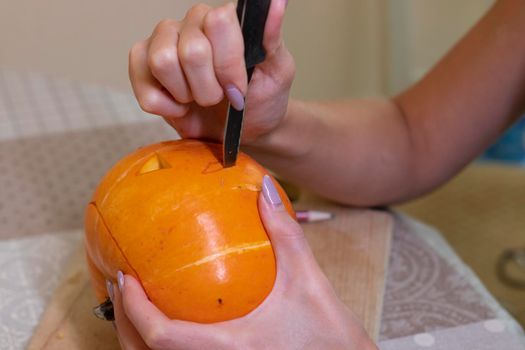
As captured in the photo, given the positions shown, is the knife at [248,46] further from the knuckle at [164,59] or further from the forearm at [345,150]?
the forearm at [345,150]

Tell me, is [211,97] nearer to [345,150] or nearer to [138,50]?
[138,50]

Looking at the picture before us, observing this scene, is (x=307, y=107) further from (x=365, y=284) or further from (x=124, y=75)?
(x=124, y=75)

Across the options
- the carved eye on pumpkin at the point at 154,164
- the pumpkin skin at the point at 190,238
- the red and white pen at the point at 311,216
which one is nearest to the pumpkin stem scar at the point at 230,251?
the pumpkin skin at the point at 190,238

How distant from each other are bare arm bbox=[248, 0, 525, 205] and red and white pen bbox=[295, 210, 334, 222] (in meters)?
0.04

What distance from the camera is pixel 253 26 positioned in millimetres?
570

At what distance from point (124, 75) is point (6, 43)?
246mm

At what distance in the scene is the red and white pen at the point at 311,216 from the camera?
0.92 meters

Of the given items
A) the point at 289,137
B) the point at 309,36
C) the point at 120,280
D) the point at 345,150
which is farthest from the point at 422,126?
the point at 309,36

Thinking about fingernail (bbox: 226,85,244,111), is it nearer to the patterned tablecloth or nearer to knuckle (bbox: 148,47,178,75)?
knuckle (bbox: 148,47,178,75)

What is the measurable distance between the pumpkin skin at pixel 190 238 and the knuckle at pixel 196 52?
11 centimetres

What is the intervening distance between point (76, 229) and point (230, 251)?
0.43 metres

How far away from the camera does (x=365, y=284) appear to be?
0.82 meters

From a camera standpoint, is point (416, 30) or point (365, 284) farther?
point (416, 30)

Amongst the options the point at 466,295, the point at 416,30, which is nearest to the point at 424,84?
the point at 466,295
